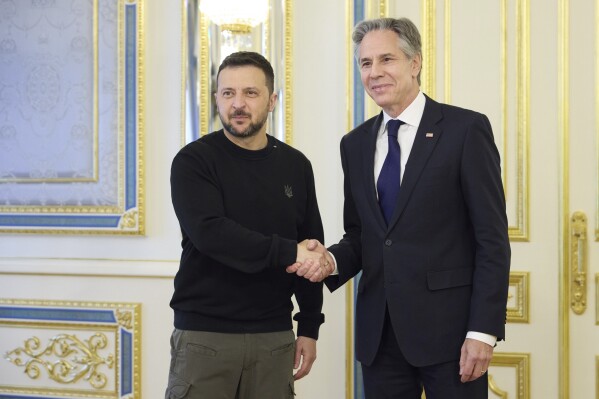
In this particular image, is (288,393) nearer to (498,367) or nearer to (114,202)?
(498,367)

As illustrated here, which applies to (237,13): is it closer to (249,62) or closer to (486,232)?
(249,62)

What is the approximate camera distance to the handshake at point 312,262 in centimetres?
230

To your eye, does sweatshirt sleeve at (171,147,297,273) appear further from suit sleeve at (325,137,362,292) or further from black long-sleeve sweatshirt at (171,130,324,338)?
suit sleeve at (325,137,362,292)

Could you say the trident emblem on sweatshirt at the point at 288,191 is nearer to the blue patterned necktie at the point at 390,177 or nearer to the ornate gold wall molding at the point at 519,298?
the blue patterned necktie at the point at 390,177

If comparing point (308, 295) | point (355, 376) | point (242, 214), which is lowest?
point (355, 376)

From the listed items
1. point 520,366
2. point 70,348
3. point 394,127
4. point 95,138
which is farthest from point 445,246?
point 70,348

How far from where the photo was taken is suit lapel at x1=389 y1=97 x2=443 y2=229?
2.16m

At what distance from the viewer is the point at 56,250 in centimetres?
383

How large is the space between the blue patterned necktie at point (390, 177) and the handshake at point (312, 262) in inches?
9.8

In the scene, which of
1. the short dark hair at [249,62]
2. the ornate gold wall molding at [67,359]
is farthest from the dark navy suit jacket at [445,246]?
the ornate gold wall molding at [67,359]

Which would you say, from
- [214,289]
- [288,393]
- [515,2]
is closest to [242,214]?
[214,289]

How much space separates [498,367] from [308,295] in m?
1.32

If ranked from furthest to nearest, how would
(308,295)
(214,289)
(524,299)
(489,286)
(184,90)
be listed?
(184,90) → (524,299) → (308,295) → (214,289) → (489,286)

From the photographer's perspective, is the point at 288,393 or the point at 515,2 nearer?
the point at 288,393
